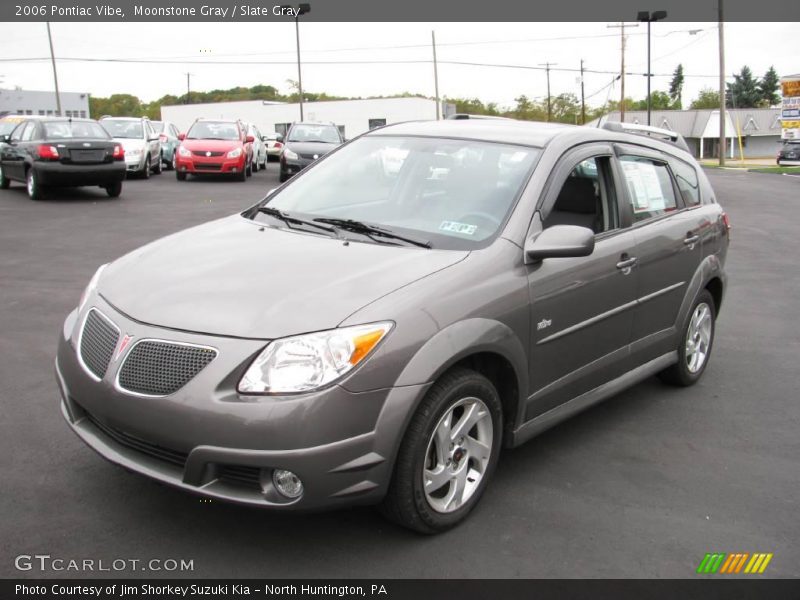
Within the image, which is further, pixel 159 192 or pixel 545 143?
pixel 159 192

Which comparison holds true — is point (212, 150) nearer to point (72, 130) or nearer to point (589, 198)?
point (72, 130)

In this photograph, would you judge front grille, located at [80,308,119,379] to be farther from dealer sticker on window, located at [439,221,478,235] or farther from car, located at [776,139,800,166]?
car, located at [776,139,800,166]

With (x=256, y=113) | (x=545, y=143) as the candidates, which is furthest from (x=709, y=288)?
(x=256, y=113)

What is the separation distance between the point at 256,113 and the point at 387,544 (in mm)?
79284

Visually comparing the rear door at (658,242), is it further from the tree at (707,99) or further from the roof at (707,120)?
the tree at (707,99)

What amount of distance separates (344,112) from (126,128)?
5363cm

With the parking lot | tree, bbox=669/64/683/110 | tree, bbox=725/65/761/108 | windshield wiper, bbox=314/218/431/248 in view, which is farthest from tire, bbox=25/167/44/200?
tree, bbox=669/64/683/110

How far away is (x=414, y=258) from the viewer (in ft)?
11.9

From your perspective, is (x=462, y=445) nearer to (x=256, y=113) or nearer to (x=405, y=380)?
(x=405, y=380)

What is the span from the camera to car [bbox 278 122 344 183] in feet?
68.4

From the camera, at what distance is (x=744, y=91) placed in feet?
419

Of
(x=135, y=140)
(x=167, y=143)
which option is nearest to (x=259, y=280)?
(x=135, y=140)

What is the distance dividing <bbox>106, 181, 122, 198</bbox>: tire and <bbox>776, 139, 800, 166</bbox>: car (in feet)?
124

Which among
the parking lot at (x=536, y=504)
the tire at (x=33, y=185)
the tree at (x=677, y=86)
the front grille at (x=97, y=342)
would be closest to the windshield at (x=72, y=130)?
the tire at (x=33, y=185)
